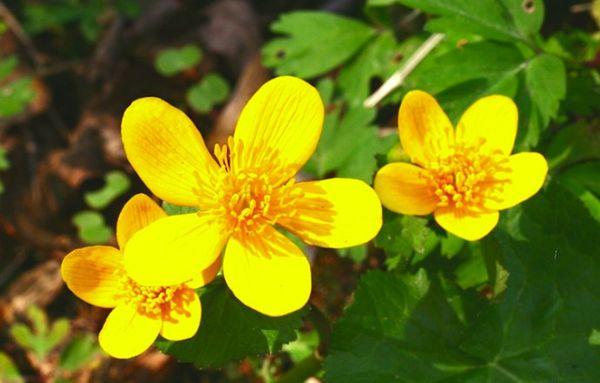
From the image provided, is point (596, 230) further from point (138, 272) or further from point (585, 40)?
point (138, 272)

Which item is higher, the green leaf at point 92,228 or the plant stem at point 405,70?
the plant stem at point 405,70

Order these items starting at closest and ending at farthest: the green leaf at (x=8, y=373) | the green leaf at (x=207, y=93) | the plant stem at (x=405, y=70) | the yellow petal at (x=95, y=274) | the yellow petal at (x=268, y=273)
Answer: the yellow petal at (x=268, y=273) < the yellow petal at (x=95, y=274) < the plant stem at (x=405, y=70) < the green leaf at (x=8, y=373) < the green leaf at (x=207, y=93)

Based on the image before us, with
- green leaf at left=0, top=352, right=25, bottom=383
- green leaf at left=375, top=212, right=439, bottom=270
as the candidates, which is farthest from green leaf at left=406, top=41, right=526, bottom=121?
green leaf at left=0, top=352, right=25, bottom=383

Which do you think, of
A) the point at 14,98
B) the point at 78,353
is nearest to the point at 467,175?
the point at 78,353

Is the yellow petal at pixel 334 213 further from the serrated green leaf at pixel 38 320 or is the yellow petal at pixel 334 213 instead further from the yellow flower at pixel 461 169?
the serrated green leaf at pixel 38 320

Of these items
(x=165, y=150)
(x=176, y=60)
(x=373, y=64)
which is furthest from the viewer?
(x=176, y=60)

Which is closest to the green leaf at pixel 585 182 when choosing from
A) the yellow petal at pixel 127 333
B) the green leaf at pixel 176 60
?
the yellow petal at pixel 127 333

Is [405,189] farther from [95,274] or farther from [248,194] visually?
[95,274]
